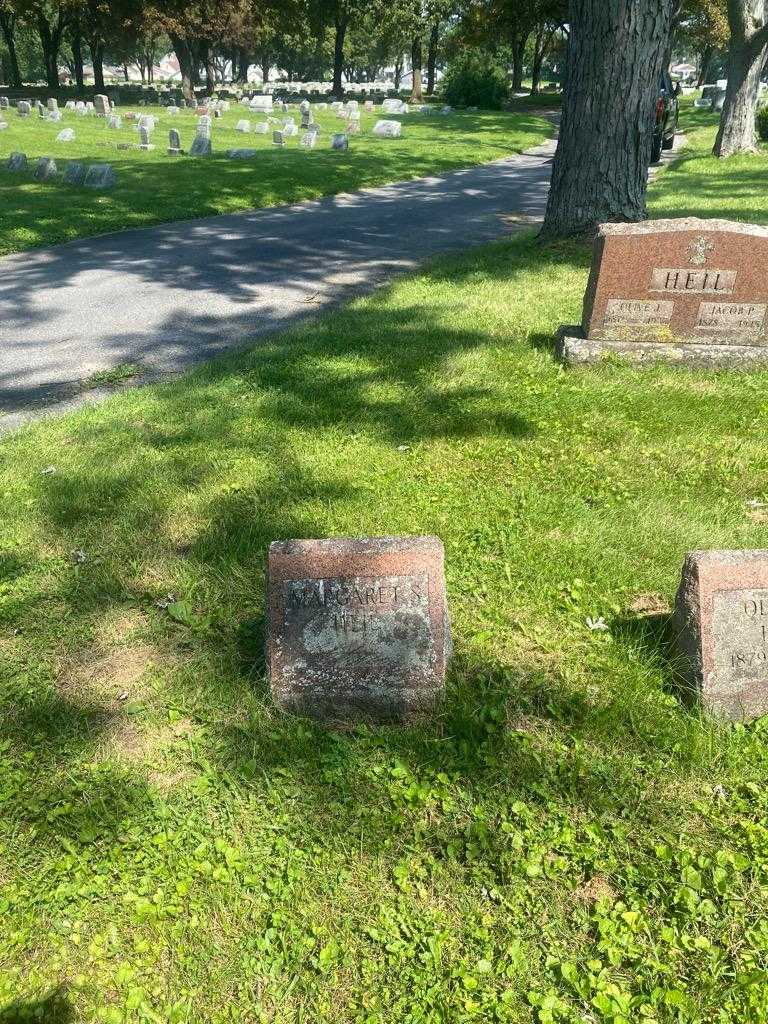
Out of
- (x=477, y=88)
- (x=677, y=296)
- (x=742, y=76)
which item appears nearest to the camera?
(x=677, y=296)

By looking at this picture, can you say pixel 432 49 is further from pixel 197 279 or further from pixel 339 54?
pixel 197 279

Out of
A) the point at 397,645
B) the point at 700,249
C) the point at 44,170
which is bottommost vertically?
the point at 397,645

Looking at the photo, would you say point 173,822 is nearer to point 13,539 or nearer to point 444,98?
point 13,539

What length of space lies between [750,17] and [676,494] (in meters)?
19.3

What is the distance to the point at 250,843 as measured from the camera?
2443mm

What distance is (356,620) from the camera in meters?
2.79

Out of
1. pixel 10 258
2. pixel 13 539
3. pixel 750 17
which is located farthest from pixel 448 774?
pixel 750 17

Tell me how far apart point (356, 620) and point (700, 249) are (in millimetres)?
4895

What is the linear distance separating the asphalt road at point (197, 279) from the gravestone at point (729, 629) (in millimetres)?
4901

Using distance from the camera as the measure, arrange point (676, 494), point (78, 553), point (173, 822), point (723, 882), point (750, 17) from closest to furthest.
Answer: point (723, 882)
point (173, 822)
point (78, 553)
point (676, 494)
point (750, 17)

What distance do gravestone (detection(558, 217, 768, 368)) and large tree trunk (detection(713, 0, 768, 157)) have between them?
15336 mm

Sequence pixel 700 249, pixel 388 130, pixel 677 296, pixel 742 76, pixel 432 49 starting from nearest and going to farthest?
pixel 700 249, pixel 677 296, pixel 742 76, pixel 388 130, pixel 432 49

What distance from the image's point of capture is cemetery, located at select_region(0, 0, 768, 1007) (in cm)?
215

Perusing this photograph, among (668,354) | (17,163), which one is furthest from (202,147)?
(668,354)
